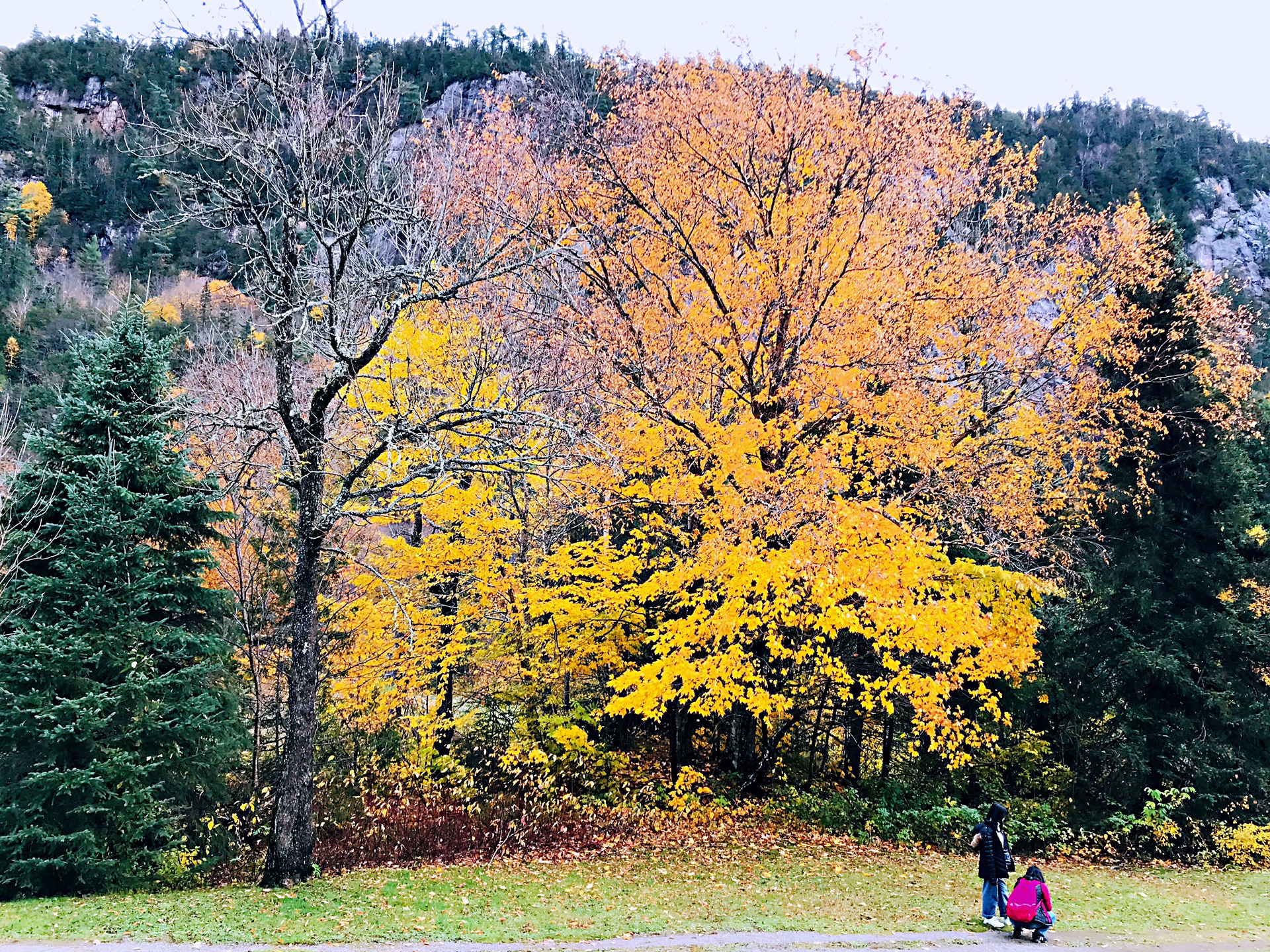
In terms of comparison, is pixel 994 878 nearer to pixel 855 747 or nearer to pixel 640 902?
pixel 640 902

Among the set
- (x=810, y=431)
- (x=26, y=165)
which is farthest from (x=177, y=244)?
(x=810, y=431)

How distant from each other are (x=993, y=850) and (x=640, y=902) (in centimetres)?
474

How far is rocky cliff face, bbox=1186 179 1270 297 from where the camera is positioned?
90.6 meters

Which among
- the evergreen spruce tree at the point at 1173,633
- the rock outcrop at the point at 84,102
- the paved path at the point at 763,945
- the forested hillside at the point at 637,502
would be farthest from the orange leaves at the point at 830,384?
the rock outcrop at the point at 84,102

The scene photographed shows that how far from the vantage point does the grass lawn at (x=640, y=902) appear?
29.9 feet

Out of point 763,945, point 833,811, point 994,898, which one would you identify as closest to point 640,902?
point 763,945

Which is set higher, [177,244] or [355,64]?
[177,244]

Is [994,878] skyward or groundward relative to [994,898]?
skyward

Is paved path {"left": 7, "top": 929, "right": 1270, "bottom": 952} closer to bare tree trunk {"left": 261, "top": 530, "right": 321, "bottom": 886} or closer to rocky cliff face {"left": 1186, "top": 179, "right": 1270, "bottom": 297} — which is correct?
bare tree trunk {"left": 261, "top": 530, "right": 321, "bottom": 886}

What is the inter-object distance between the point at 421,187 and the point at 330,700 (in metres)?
10.7

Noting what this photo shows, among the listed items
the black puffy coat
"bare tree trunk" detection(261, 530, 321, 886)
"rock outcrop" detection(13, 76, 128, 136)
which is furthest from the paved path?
"rock outcrop" detection(13, 76, 128, 136)

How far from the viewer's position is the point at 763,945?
8.98m

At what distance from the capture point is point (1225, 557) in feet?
53.5

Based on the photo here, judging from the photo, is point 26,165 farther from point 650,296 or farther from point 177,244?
point 650,296
